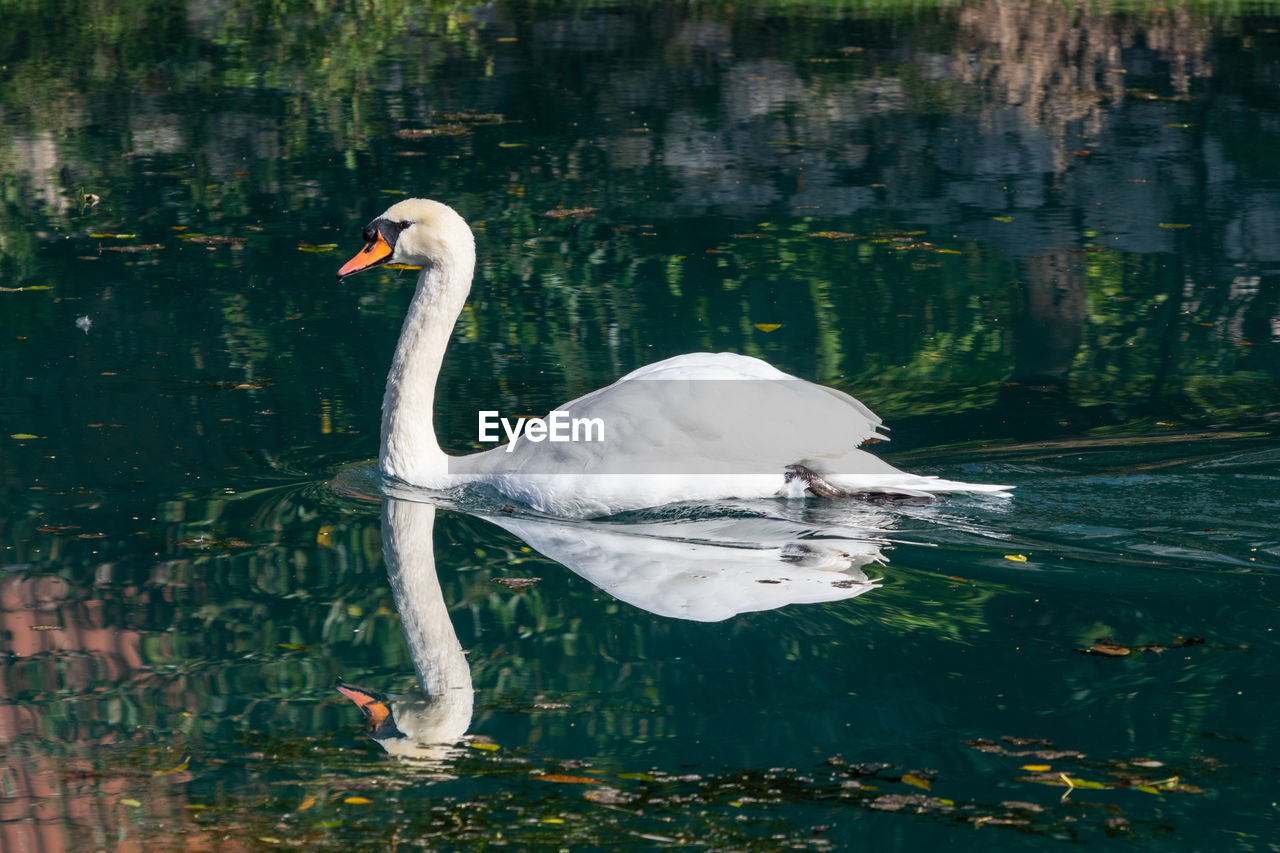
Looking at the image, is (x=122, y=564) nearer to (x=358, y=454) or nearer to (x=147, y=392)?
(x=358, y=454)

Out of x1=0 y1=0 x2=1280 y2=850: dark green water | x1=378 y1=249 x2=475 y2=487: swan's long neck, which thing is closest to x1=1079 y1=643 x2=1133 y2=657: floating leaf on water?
x1=0 y1=0 x2=1280 y2=850: dark green water

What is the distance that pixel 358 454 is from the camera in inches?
303

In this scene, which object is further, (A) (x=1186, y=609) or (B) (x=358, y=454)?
(B) (x=358, y=454)

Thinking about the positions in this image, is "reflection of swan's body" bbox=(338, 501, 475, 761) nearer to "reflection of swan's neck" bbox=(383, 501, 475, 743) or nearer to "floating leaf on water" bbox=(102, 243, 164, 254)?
"reflection of swan's neck" bbox=(383, 501, 475, 743)

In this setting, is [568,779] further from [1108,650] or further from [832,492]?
[832,492]

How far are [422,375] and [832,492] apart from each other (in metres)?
1.87

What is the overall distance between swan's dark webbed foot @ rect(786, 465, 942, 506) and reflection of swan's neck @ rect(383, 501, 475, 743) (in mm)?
1521

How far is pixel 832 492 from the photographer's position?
6820 millimetres

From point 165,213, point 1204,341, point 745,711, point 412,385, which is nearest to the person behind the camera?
point 745,711

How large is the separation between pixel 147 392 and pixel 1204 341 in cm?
581

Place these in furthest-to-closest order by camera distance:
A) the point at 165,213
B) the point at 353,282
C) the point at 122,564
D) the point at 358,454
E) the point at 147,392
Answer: the point at 165,213
the point at 353,282
the point at 147,392
the point at 358,454
the point at 122,564

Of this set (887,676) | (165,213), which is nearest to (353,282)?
(165,213)

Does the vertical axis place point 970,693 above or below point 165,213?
below

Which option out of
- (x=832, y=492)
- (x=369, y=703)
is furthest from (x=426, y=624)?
(x=832, y=492)
